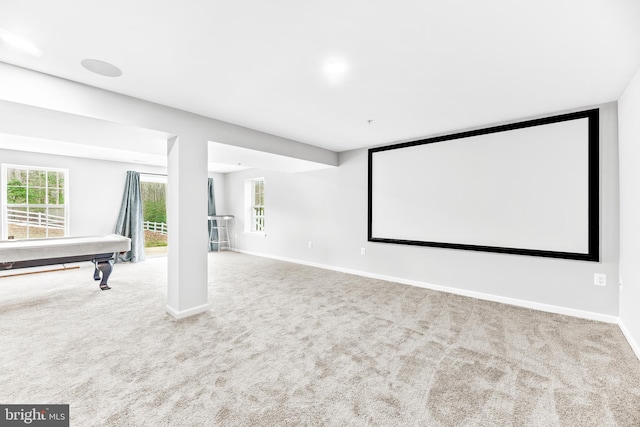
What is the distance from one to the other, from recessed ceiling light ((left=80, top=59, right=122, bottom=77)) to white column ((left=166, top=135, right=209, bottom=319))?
2.72 feet

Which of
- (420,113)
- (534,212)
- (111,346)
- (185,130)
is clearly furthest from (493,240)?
(111,346)

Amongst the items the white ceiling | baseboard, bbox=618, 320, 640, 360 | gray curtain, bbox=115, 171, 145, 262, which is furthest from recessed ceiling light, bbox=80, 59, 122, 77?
baseboard, bbox=618, 320, 640, 360

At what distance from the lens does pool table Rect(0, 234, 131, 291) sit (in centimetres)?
322

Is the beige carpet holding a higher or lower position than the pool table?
lower

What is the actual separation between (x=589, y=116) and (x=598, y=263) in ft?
5.17

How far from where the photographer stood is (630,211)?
7.97 feet

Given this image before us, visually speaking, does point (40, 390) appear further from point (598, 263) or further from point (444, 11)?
point (598, 263)

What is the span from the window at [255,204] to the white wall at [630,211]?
20.6 ft

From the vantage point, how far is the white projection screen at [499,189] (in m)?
3.02

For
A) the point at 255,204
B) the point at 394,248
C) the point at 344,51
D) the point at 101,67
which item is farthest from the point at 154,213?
the point at 344,51

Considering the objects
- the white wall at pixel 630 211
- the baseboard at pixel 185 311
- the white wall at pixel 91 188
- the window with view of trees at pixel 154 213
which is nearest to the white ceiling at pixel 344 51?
the white wall at pixel 630 211

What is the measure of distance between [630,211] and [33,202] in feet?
27.9

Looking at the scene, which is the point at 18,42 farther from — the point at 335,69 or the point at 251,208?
the point at 251,208

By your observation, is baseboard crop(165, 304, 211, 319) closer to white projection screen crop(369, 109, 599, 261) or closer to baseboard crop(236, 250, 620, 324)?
baseboard crop(236, 250, 620, 324)
